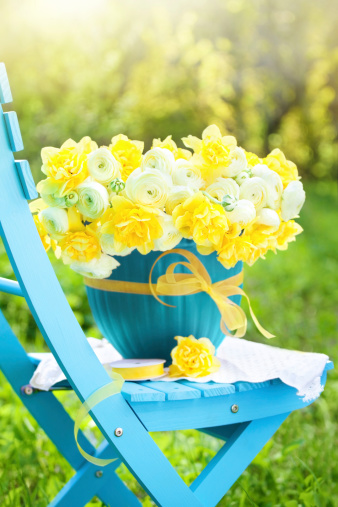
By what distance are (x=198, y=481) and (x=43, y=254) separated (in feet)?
2.02

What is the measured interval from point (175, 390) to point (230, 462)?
0.25 metres

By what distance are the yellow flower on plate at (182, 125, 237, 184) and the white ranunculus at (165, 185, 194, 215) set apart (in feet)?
0.27

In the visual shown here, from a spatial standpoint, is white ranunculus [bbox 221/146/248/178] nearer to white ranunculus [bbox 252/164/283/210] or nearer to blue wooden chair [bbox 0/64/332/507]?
white ranunculus [bbox 252/164/283/210]

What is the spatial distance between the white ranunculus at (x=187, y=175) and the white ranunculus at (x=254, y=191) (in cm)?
9

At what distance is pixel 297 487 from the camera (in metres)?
2.06

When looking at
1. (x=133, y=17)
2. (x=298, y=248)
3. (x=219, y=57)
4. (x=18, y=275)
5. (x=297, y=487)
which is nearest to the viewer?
(x=18, y=275)

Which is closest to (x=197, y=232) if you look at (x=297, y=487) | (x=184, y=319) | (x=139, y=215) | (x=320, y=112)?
(x=139, y=215)

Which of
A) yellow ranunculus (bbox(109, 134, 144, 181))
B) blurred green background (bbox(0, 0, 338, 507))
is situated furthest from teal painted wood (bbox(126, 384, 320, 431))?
blurred green background (bbox(0, 0, 338, 507))

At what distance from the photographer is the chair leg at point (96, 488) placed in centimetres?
161

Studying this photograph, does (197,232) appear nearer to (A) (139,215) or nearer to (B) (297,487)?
(A) (139,215)

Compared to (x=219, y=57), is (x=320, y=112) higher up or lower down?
lower down

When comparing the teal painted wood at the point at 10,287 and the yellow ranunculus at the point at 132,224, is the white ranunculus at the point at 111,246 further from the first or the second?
the teal painted wood at the point at 10,287

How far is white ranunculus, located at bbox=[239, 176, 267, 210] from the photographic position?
1334 mm

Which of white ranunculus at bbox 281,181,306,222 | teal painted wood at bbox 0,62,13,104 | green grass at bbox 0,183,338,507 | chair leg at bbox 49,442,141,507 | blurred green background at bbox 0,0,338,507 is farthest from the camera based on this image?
blurred green background at bbox 0,0,338,507
